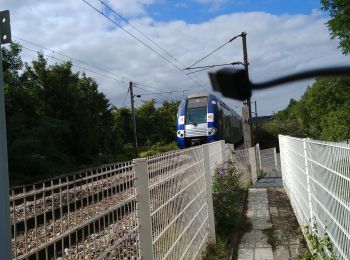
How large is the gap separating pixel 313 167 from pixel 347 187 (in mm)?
2189

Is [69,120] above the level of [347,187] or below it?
above

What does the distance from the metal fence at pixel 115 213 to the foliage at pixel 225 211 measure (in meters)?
0.46

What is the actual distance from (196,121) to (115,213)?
18321mm

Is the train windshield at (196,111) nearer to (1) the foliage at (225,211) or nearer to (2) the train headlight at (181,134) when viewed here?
(2) the train headlight at (181,134)

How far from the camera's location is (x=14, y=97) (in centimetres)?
2228

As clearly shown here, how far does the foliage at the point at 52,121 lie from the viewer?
19.5 meters

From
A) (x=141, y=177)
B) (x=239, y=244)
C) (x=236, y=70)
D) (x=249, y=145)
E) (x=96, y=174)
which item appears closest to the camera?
(x=236, y=70)

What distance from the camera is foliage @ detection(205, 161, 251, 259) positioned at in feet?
22.2

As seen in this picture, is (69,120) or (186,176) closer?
(186,176)

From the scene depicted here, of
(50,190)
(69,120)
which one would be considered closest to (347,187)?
(50,190)

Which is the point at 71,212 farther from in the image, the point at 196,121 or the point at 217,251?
the point at 196,121

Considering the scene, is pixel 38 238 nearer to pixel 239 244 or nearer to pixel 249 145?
pixel 239 244

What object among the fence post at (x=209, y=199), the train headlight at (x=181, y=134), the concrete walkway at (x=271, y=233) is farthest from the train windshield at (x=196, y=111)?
the fence post at (x=209, y=199)

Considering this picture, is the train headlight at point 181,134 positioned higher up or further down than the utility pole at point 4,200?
higher up
